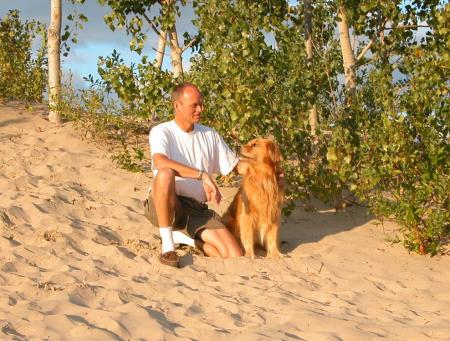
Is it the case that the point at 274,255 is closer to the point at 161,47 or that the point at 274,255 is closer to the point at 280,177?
the point at 280,177

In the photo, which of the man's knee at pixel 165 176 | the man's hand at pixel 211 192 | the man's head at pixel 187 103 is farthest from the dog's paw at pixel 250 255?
the man's head at pixel 187 103

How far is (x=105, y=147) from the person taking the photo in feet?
31.1

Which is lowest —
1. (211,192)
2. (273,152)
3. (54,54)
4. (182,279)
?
(182,279)

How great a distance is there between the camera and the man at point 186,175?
5.46 m

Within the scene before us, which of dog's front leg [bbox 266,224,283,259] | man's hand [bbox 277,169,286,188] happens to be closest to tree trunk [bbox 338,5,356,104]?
man's hand [bbox 277,169,286,188]

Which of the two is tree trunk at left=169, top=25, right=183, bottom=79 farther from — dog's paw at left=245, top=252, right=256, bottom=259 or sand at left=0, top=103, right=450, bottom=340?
dog's paw at left=245, top=252, right=256, bottom=259

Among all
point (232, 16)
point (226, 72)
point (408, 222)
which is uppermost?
point (232, 16)

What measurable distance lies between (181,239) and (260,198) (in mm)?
752

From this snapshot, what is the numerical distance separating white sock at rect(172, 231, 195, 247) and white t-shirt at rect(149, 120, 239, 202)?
33 centimetres

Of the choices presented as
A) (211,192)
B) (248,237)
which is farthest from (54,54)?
(211,192)

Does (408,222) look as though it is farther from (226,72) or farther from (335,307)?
(226,72)

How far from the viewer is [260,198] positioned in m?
5.80

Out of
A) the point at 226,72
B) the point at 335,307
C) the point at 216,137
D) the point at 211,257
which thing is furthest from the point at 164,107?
the point at 335,307

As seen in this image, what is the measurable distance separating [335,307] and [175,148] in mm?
1880
